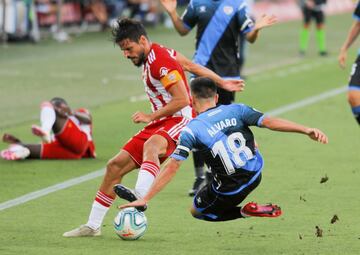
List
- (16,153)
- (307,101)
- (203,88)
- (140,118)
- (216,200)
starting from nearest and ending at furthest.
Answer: (203,88) < (216,200) < (140,118) < (16,153) < (307,101)

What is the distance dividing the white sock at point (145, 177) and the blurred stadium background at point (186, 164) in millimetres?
453

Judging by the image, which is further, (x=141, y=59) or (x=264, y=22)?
(x=264, y=22)

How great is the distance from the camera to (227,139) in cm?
926

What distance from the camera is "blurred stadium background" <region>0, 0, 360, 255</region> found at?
9.76 m

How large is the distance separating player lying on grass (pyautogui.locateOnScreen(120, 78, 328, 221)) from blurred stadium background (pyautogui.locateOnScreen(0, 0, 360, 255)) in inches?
15.6

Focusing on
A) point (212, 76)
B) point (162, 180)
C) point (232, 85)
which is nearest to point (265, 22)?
point (212, 76)

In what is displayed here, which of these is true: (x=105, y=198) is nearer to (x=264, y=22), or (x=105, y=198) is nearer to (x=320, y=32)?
(x=264, y=22)

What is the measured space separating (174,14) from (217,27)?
674 mm

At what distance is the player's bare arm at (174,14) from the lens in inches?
483

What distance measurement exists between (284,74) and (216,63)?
42.7ft

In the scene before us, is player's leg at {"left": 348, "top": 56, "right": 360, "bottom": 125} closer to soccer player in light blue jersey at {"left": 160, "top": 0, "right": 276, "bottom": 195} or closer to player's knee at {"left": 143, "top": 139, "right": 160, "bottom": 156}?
soccer player in light blue jersey at {"left": 160, "top": 0, "right": 276, "bottom": 195}

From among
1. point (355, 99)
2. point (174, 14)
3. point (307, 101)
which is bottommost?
point (307, 101)

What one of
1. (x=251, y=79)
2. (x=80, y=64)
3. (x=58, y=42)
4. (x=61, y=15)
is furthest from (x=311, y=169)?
(x=61, y=15)

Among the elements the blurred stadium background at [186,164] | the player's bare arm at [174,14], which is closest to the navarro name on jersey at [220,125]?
the blurred stadium background at [186,164]
